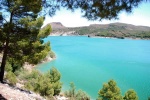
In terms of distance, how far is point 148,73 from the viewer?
44.5m

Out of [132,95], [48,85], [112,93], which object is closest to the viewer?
[132,95]

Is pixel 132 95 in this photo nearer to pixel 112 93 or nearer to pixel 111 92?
pixel 112 93

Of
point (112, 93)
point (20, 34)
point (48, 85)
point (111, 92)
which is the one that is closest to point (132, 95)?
point (112, 93)

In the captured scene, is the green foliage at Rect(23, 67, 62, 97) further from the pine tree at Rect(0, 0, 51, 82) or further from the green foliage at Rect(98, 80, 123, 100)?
the pine tree at Rect(0, 0, 51, 82)

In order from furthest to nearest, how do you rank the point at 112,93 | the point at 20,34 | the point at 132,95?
1. the point at 112,93
2. the point at 132,95
3. the point at 20,34

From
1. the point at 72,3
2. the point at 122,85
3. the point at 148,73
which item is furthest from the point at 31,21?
the point at 148,73

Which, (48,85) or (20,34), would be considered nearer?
(20,34)

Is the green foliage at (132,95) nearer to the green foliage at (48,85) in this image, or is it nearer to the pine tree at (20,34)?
the green foliage at (48,85)

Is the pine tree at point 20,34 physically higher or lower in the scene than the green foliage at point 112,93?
higher

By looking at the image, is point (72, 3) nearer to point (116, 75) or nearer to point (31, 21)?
point (31, 21)

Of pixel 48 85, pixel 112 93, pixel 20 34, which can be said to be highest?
pixel 20 34

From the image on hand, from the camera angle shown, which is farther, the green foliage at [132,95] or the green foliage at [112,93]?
the green foliage at [112,93]

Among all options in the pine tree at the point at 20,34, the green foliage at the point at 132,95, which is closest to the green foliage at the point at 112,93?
the green foliage at the point at 132,95

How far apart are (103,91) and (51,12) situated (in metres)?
16.6
